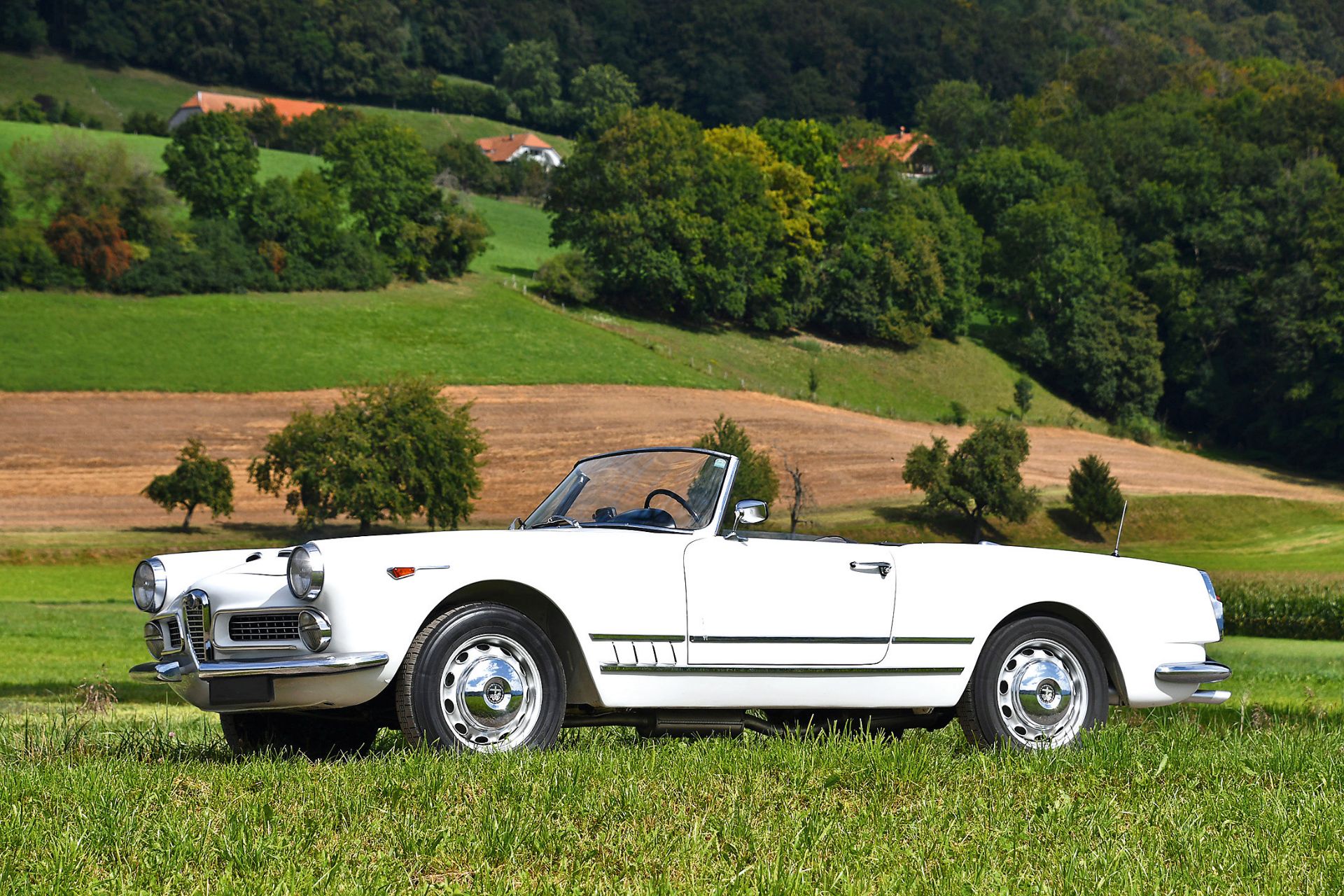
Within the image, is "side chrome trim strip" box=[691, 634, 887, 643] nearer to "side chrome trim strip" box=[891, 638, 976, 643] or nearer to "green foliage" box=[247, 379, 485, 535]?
"side chrome trim strip" box=[891, 638, 976, 643]

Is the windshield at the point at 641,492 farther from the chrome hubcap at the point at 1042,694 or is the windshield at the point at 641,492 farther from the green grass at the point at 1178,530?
the green grass at the point at 1178,530

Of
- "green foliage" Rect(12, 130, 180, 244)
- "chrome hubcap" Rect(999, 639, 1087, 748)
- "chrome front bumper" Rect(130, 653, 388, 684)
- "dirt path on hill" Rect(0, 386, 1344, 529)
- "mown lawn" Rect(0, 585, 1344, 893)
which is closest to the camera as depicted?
"mown lawn" Rect(0, 585, 1344, 893)

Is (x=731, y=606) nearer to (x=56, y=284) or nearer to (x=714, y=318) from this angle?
(x=56, y=284)

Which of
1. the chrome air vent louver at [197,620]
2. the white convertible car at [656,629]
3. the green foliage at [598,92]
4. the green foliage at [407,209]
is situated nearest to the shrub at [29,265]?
the green foliage at [407,209]

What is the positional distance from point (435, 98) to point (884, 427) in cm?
11059

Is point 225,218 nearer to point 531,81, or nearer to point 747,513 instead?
point 747,513

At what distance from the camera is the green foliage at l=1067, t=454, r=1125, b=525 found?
59.9 m

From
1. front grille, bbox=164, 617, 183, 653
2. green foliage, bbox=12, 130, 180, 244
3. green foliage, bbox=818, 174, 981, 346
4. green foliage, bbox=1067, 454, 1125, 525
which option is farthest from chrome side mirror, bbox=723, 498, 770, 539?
green foliage, bbox=818, 174, 981, 346

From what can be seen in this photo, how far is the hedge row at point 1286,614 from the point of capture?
31562mm

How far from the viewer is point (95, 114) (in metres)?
132

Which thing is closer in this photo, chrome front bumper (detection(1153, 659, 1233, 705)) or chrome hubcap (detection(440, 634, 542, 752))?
chrome hubcap (detection(440, 634, 542, 752))

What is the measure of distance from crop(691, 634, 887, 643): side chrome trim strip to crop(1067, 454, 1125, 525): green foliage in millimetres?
55024

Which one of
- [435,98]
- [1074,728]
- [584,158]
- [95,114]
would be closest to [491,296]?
[584,158]

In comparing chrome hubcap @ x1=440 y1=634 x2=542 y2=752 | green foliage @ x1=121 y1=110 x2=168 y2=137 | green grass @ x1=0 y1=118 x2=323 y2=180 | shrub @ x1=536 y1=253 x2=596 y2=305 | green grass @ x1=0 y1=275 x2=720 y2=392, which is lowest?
chrome hubcap @ x1=440 y1=634 x2=542 y2=752
